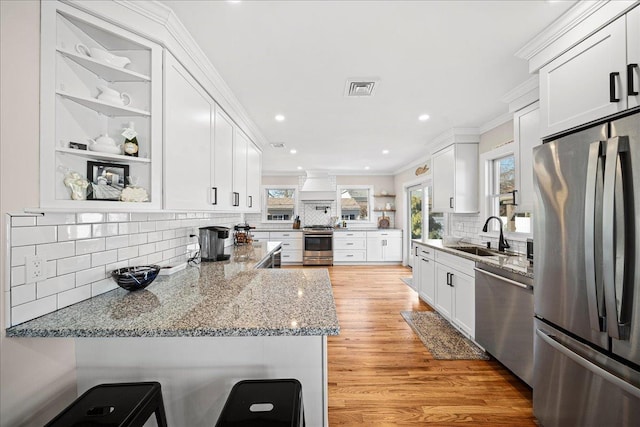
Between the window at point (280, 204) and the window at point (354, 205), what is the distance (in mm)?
1272

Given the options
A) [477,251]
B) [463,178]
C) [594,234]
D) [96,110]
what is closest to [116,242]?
[96,110]

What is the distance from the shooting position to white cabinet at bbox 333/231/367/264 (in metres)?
6.64

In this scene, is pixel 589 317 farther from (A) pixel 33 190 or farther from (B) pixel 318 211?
(B) pixel 318 211

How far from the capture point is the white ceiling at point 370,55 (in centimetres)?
152

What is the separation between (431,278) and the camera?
3.51 m

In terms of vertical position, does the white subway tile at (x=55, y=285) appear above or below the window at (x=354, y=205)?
below

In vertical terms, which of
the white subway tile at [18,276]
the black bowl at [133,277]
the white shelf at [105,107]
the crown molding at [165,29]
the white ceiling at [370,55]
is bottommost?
the black bowl at [133,277]

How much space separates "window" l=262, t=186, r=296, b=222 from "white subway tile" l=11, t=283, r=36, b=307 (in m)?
6.08

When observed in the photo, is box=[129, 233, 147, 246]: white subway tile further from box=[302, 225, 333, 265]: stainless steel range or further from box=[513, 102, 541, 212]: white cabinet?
box=[302, 225, 333, 265]: stainless steel range

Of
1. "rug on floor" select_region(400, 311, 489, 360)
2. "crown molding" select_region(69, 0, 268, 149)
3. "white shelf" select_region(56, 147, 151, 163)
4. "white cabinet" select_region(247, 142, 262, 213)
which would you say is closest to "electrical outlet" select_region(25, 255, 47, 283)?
"white shelf" select_region(56, 147, 151, 163)

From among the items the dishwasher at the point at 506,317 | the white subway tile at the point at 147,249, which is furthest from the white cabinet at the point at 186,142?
the dishwasher at the point at 506,317

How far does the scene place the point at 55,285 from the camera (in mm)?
1194

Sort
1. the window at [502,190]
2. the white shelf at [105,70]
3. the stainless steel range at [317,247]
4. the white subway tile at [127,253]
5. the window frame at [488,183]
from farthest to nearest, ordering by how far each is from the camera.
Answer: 1. the stainless steel range at [317,247]
2. the window frame at [488,183]
3. the window at [502,190]
4. the white subway tile at [127,253]
5. the white shelf at [105,70]

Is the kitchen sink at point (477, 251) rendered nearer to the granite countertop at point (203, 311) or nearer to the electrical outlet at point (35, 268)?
the granite countertop at point (203, 311)
